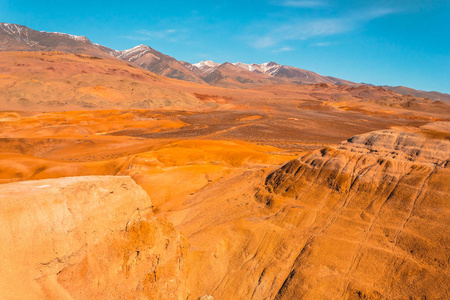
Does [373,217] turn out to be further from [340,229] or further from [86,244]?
[86,244]

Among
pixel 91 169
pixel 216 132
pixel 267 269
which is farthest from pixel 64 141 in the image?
pixel 267 269

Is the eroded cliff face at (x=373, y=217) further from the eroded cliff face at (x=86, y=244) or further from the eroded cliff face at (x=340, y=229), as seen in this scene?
the eroded cliff face at (x=86, y=244)

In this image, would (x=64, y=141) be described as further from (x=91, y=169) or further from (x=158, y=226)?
(x=158, y=226)

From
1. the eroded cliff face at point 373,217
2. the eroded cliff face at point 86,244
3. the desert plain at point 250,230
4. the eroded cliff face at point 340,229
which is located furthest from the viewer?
the eroded cliff face at point 340,229

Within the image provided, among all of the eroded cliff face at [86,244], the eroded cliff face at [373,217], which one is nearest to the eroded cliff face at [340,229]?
the eroded cliff face at [373,217]

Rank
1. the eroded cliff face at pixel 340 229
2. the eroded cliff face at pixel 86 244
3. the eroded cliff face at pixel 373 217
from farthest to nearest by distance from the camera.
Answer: the eroded cliff face at pixel 340 229 → the eroded cliff face at pixel 373 217 → the eroded cliff face at pixel 86 244

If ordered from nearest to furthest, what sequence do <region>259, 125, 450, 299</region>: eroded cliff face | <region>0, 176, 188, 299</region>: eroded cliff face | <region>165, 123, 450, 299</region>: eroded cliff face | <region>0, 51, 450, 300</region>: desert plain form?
<region>0, 176, 188, 299</region>: eroded cliff face → <region>0, 51, 450, 300</region>: desert plain → <region>259, 125, 450, 299</region>: eroded cliff face → <region>165, 123, 450, 299</region>: eroded cliff face

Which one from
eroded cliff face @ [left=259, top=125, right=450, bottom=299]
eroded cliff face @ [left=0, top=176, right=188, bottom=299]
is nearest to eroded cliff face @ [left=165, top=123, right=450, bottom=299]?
eroded cliff face @ [left=259, top=125, right=450, bottom=299]

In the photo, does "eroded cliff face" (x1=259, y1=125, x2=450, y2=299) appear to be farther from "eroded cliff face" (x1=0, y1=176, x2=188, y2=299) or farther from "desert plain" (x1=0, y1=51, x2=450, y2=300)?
"eroded cliff face" (x1=0, y1=176, x2=188, y2=299)

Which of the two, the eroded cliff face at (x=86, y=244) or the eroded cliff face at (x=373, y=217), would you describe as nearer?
the eroded cliff face at (x=86, y=244)
